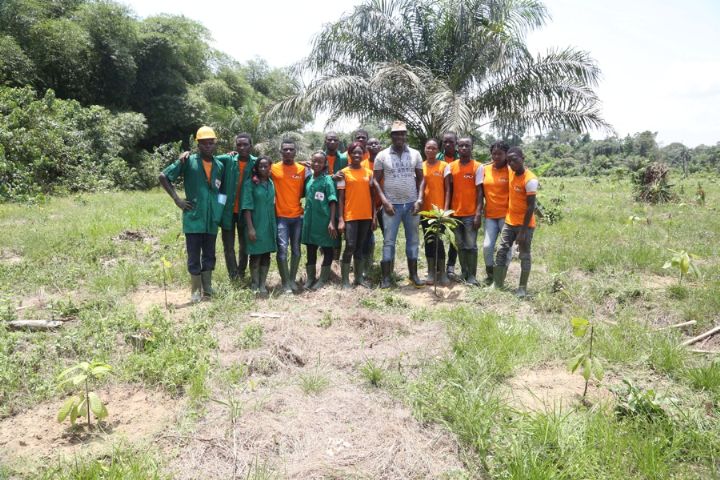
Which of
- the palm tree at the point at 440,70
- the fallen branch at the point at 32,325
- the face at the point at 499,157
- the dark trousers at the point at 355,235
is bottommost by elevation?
the fallen branch at the point at 32,325

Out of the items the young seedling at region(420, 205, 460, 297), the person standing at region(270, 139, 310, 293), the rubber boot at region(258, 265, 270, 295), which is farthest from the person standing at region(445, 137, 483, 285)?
the rubber boot at region(258, 265, 270, 295)

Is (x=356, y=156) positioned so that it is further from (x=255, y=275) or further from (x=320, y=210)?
(x=255, y=275)

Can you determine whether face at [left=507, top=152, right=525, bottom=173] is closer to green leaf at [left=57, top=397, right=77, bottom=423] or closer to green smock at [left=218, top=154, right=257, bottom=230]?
green smock at [left=218, top=154, right=257, bottom=230]

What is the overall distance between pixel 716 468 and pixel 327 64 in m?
9.54

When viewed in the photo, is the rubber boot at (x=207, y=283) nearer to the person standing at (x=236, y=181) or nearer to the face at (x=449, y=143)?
the person standing at (x=236, y=181)

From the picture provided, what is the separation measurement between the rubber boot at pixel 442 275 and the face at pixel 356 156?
5.16 feet

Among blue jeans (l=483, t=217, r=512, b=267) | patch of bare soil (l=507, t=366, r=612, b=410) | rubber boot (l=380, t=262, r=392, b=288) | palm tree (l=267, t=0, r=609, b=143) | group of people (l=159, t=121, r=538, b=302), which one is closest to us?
patch of bare soil (l=507, t=366, r=612, b=410)

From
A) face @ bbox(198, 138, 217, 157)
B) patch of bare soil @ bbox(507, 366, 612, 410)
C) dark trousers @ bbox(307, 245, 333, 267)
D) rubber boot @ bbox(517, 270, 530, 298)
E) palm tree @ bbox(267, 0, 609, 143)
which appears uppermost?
palm tree @ bbox(267, 0, 609, 143)

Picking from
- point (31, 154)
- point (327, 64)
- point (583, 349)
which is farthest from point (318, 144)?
point (583, 349)

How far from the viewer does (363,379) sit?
3436mm

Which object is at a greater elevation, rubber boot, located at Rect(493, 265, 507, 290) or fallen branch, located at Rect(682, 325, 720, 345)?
rubber boot, located at Rect(493, 265, 507, 290)

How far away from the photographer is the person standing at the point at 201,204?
514 centimetres

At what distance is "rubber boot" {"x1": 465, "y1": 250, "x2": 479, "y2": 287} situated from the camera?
5.85m

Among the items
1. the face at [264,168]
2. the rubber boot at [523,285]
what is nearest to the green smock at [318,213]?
the face at [264,168]
